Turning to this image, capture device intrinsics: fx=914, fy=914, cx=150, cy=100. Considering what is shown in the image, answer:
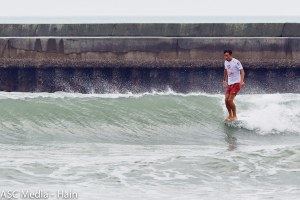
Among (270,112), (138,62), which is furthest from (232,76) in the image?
(138,62)

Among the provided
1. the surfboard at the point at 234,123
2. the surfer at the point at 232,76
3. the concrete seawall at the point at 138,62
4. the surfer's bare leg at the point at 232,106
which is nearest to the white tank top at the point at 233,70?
the surfer at the point at 232,76

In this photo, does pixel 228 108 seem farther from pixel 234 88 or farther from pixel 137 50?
pixel 137 50

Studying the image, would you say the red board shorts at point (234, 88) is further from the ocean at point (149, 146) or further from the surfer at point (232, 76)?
the ocean at point (149, 146)

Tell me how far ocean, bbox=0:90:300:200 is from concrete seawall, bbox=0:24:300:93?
1.00ft

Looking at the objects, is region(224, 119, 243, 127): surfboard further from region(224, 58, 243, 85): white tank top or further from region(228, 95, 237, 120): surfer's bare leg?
region(224, 58, 243, 85): white tank top

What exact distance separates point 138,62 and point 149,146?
16.3 feet

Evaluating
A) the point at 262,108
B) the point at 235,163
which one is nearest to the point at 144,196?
the point at 235,163

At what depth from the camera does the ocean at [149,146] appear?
1038 cm

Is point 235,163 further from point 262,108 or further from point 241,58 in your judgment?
point 241,58

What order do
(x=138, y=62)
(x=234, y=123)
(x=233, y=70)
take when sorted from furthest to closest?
(x=138, y=62)
(x=234, y=123)
(x=233, y=70)

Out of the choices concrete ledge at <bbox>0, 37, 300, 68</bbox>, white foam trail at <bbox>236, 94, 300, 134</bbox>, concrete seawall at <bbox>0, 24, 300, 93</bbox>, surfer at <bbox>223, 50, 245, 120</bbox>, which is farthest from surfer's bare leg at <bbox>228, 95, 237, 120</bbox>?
concrete ledge at <bbox>0, 37, 300, 68</bbox>

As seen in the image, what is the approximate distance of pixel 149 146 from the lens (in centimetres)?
1360

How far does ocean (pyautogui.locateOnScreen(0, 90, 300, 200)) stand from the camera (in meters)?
10.4

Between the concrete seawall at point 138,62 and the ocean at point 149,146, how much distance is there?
304 millimetres
